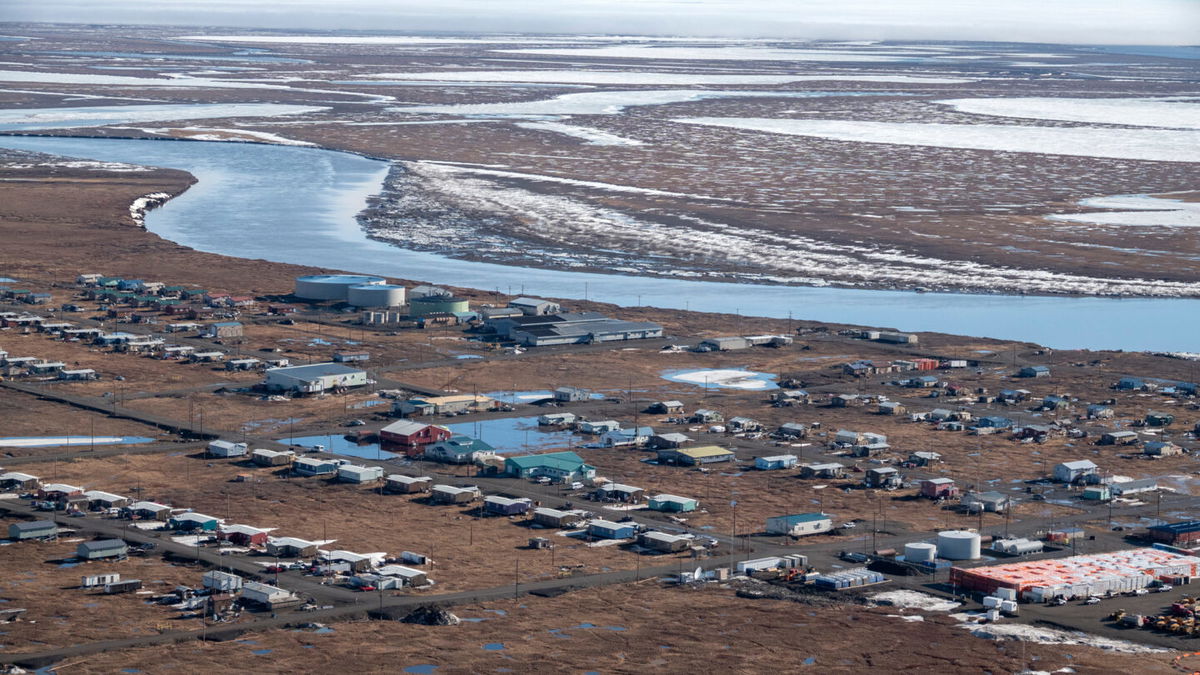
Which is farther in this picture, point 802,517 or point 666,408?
point 666,408

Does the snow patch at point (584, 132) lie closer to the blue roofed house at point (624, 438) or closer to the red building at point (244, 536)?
the blue roofed house at point (624, 438)

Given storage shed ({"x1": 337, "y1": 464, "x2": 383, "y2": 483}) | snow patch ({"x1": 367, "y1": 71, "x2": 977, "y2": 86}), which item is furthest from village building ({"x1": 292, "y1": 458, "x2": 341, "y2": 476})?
snow patch ({"x1": 367, "y1": 71, "x2": 977, "y2": 86})

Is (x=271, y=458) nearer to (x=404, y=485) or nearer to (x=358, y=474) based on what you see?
(x=358, y=474)

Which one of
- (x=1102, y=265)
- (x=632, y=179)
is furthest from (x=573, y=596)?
(x=632, y=179)

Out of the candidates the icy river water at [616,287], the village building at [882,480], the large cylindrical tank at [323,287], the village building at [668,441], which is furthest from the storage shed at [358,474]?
the icy river water at [616,287]

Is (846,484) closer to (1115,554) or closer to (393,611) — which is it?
(1115,554)

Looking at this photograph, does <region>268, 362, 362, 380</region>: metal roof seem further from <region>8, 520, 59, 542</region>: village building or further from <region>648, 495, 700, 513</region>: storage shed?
<region>8, 520, 59, 542</region>: village building

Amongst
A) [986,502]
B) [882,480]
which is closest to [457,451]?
[882,480]
